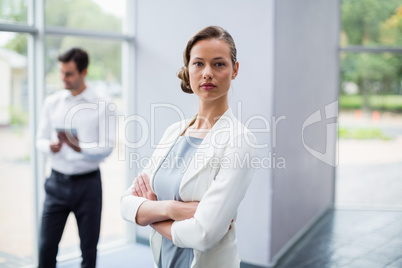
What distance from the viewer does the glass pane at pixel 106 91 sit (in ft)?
11.9

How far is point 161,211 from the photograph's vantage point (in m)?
1.49

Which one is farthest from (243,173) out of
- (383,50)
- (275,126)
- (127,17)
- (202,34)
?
(383,50)

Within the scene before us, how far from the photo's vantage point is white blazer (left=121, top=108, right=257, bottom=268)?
4.45 feet

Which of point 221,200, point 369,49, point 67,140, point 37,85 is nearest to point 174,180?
point 221,200

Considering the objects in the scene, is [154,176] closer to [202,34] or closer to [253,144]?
[253,144]

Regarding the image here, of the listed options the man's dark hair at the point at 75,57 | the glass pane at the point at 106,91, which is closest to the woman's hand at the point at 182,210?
the man's dark hair at the point at 75,57

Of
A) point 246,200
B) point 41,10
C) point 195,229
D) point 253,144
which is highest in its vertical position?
point 41,10

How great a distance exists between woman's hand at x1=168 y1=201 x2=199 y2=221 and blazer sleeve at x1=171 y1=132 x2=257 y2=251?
3 cm

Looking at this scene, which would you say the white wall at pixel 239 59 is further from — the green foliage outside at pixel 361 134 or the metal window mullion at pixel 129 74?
the green foliage outside at pixel 361 134

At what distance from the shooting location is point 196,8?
371 centimetres

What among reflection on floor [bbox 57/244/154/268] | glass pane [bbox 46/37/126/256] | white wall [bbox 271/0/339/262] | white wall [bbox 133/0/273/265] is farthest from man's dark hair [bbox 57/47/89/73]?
reflection on floor [bbox 57/244/154/268]

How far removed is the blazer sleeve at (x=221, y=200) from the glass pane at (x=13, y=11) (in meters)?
2.48

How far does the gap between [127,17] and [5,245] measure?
225cm

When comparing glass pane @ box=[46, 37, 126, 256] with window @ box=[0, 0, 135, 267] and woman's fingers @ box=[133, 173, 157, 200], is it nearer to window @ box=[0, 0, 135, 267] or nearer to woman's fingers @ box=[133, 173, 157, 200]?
window @ box=[0, 0, 135, 267]
